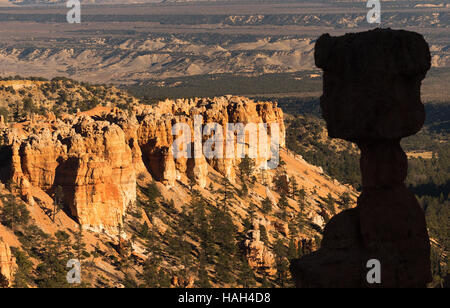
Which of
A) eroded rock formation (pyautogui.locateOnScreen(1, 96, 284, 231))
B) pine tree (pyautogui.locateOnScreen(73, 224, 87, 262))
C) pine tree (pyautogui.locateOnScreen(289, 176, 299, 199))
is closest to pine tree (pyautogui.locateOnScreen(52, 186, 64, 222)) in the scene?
eroded rock formation (pyautogui.locateOnScreen(1, 96, 284, 231))

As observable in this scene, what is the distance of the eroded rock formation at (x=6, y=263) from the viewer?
2218 inches

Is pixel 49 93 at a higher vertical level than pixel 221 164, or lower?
higher

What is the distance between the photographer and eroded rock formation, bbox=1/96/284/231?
73000 millimetres

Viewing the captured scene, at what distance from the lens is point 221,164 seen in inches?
4195

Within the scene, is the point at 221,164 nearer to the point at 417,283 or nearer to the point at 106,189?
the point at 106,189

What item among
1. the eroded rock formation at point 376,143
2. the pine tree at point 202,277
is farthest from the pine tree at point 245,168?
the eroded rock formation at point 376,143

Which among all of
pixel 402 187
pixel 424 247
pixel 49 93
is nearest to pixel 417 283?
pixel 424 247

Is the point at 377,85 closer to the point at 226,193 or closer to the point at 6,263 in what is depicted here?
the point at 6,263

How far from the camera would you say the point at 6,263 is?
56.8m

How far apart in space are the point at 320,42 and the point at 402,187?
6.92m

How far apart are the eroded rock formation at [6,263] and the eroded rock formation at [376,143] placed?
2912cm

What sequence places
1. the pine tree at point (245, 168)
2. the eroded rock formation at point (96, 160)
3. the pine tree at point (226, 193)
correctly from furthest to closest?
the pine tree at point (245, 168) < the pine tree at point (226, 193) < the eroded rock formation at point (96, 160)

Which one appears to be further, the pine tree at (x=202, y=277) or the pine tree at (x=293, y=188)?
the pine tree at (x=293, y=188)

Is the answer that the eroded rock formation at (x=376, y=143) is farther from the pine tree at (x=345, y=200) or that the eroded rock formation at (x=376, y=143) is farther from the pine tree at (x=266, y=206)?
the pine tree at (x=345, y=200)
